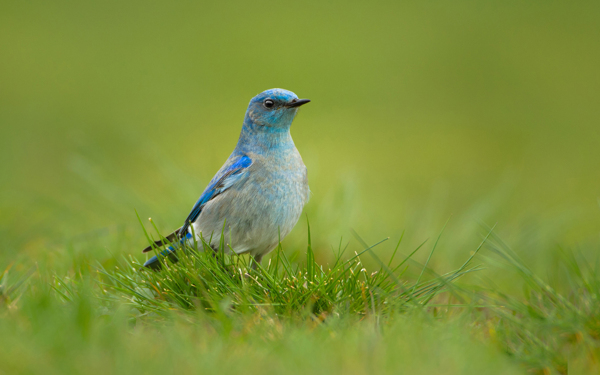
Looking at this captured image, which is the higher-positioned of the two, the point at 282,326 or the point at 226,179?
the point at 226,179

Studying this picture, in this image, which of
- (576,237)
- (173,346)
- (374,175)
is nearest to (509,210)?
(576,237)

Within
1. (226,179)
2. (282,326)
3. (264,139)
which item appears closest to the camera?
(282,326)

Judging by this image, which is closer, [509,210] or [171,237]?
[171,237]

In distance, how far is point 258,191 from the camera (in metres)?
3.73

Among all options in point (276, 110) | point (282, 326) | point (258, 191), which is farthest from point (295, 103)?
point (282, 326)

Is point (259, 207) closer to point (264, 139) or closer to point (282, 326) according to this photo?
point (264, 139)

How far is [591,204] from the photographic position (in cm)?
693

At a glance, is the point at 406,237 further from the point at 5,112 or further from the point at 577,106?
the point at 577,106

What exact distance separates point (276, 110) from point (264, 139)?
8.4 inches

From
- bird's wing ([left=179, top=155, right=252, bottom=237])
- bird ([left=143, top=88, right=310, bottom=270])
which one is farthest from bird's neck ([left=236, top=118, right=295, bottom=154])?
bird's wing ([left=179, top=155, right=252, bottom=237])

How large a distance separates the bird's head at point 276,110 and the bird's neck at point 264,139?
2 centimetres

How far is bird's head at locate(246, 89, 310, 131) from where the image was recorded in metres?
3.99

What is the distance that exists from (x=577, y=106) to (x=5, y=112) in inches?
347

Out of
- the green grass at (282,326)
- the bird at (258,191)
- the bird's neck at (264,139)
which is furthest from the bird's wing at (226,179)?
the green grass at (282,326)
